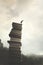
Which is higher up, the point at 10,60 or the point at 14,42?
the point at 14,42

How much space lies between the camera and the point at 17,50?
2595 centimetres

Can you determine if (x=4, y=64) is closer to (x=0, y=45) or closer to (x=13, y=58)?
(x=13, y=58)

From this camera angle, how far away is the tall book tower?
1021 inches

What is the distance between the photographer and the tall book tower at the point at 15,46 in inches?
1021

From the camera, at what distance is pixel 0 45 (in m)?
31.3

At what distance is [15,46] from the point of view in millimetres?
26422

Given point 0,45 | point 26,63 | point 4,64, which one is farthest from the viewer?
point 0,45

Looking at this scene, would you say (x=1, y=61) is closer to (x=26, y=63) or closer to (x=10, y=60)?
(x=10, y=60)

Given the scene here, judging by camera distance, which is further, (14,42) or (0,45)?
(0,45)

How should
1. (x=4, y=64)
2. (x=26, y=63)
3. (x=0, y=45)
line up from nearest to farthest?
(x=4, y=64) → (x=26, y=63) → (x=0, y=45)

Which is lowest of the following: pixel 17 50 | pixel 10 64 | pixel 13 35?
pixel 10 64

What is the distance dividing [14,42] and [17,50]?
1.34 metres

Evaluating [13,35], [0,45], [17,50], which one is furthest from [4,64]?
[0,45]

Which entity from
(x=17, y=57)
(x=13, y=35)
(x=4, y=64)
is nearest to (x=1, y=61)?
(x=4, y=64)
